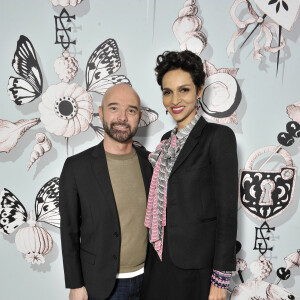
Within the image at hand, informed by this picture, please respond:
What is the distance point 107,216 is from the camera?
4.45ft

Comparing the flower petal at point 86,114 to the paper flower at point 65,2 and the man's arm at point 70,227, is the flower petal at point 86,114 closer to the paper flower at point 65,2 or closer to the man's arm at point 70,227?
the man's arm at point 70,227

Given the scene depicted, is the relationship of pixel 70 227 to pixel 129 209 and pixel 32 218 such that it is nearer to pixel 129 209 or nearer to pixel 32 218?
pixel 129 209

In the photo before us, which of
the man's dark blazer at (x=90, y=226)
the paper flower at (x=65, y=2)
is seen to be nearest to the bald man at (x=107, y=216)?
the man's dark blazer at (x=90, y=226)

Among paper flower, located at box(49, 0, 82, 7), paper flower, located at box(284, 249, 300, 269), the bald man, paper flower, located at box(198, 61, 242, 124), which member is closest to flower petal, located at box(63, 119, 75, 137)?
the bald man

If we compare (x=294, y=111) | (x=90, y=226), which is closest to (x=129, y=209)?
(x=90, y=226)

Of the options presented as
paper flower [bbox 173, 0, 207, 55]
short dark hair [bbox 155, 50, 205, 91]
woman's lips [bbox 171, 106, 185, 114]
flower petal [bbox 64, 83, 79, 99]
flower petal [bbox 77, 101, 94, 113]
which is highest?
paper flower [bbox 173, 0, 207, 55]

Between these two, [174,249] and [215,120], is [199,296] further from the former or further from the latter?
[215,120]

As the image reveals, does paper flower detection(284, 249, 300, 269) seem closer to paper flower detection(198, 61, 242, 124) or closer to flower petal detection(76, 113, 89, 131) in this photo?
paper flower detection(198, 61, 242, 124)

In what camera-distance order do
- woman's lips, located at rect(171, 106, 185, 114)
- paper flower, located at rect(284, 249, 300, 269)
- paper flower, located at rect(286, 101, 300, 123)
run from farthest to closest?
1. paper flower, located at rect(284, 249, 300, 269)
2. paper flower, located at rect(286, 101, 300, 123)
3. woman's lips, located at rect(171, 106, 185, 114)

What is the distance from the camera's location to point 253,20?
5.71ft

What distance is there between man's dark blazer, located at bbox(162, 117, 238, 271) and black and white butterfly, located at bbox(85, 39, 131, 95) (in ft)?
2.66

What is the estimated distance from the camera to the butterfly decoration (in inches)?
71.9

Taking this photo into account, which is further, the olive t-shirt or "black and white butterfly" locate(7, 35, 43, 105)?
"black and white butterfly" locate(7, 35, 43, 105)

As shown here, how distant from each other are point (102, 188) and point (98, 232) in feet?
0.79
